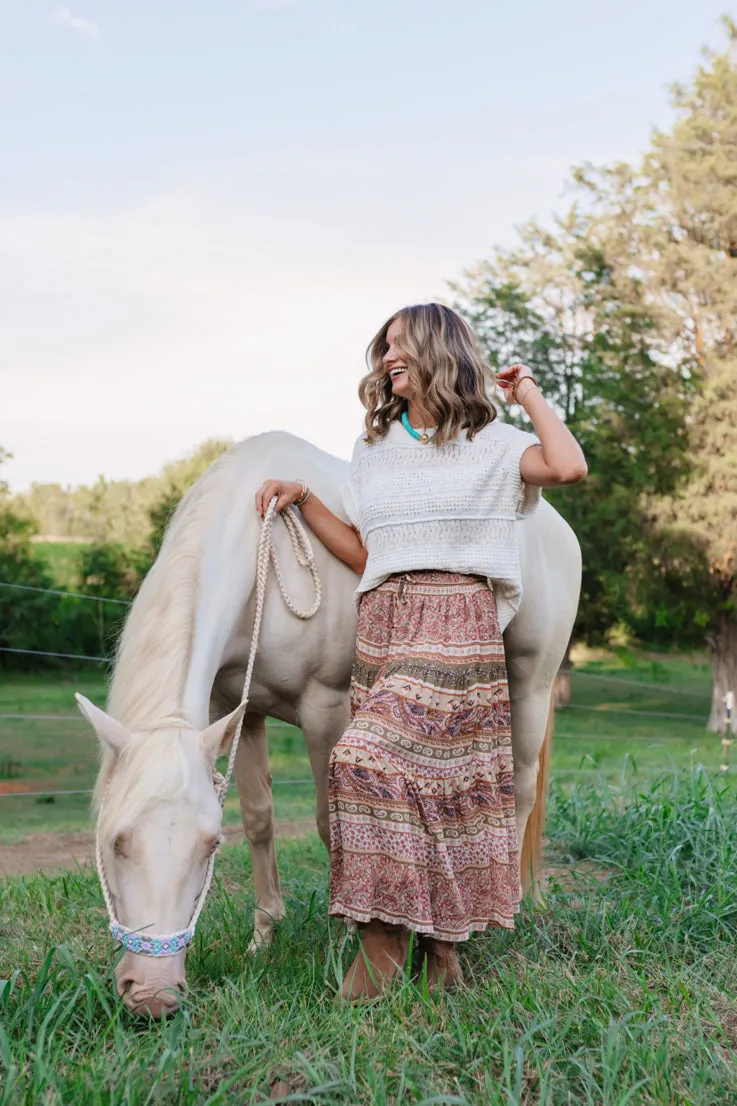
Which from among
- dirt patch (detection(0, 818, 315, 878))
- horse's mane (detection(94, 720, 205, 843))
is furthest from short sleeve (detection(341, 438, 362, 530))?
dirt patch (detection(0, 818, 315, 878))

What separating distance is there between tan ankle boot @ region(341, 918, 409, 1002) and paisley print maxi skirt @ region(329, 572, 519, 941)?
8 cm

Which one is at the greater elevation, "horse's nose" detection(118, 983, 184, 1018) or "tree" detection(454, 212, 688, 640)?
"tree" detection(454, 212, 688, 640)

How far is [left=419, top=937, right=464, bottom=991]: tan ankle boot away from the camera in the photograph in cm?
259

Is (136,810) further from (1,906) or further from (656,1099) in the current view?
(1,906)

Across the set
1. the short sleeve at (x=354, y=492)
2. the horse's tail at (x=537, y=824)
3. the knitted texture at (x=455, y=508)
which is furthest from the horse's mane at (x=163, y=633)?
the horse's tail at (x=537, y=824)

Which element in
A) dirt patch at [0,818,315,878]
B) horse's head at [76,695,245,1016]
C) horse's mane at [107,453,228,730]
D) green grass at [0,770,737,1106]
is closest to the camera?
green grass at [0,770,737,1106]

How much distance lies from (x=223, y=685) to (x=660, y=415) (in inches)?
552

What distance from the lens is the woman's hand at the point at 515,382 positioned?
2.80m

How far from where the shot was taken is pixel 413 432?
112 inches

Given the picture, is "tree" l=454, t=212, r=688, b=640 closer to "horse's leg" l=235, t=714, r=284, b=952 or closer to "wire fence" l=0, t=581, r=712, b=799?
"wire fence" l=0, t=581, r=712, b=799

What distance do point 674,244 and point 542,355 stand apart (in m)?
3.68

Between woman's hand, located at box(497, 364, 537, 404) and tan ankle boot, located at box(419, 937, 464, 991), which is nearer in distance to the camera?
tan ankle boot, located at box(419, 937, 464, 991)

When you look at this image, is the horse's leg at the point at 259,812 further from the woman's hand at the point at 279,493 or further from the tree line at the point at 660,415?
the tree line at the point at 660,415

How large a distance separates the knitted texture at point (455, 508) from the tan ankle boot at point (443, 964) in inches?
36.9
